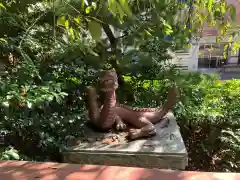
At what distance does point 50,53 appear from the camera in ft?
5.31

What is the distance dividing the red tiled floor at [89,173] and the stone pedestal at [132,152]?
69 centimetres

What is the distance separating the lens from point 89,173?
21.0 inches

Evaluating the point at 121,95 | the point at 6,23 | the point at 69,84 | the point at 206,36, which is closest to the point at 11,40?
the point at 6,23

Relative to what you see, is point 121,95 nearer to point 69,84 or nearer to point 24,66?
point 69,84

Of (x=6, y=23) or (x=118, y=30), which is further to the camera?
(x=118, y=30)

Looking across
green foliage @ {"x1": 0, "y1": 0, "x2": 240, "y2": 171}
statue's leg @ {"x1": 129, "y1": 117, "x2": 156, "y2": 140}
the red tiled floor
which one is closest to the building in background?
green foliage @ {"x1": 0, "y1": 0, "x2": 240, "y2": 171}

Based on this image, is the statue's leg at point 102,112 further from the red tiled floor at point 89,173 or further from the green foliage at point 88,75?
the red tiled floor at point 89,173

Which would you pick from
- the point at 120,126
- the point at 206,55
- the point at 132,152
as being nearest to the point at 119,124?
the point at 120,126

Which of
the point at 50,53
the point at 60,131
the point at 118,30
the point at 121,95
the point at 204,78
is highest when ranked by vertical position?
the point at 118,30

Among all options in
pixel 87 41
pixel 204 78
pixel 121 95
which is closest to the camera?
pixel 87 41

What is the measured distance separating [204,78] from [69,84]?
1.13 meters

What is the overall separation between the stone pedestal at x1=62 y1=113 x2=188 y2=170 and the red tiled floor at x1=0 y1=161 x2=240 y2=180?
2.26 ft

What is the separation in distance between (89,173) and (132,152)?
0.70 metres

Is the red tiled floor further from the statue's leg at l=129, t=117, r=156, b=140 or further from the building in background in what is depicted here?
the building in background
